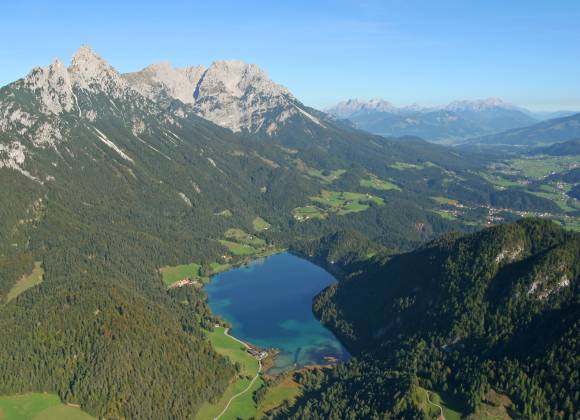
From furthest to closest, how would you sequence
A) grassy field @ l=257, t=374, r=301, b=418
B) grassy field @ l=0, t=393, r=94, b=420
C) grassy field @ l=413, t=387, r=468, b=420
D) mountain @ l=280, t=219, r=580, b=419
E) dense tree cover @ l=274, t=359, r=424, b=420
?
grassy field @ l=257, t=374, r=301, b=418 < grassy field @ l=0, t=393, r=94, b=420 < dense tree cover @ l=274, t=359, r=424, b=420 < mountain @ l=280, t=219, r=580, b=419 < grassy field @ l=413, t=387, r=468, b=420

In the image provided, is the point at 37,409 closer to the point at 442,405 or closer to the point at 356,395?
the point at 356,395

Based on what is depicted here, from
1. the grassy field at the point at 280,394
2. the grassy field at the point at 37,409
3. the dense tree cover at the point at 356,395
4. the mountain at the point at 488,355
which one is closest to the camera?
the mountain at the point at 488,355

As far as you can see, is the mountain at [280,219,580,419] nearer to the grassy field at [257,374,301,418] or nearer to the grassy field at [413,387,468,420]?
the grassy field at [413,387,468,420]

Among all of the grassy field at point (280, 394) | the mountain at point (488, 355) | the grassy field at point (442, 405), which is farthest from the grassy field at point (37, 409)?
the grassy field at point (442, 405)

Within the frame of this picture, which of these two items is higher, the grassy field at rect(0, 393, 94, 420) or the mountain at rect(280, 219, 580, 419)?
the mountain at rect(280, 219, 580, 419)

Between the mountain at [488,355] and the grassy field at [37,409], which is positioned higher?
the mountain at [488,355]

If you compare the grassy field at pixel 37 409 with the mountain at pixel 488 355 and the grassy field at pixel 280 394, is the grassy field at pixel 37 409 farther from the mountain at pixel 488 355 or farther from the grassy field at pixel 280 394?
the mountain at pixel 488 355

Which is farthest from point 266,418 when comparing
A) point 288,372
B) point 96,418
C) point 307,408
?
point 96,418

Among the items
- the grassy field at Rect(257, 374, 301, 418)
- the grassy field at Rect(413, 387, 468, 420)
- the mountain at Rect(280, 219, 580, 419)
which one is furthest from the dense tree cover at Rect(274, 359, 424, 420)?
the grassy field at Rect(257, 374, 301, 418)

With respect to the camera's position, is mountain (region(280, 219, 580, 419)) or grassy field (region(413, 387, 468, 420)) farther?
mountain (region(280, 219, 580, 419))

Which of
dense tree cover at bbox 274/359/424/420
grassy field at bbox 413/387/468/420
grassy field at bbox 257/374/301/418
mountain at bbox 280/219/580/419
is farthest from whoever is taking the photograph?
grassy field at bbox 257/374/301/418

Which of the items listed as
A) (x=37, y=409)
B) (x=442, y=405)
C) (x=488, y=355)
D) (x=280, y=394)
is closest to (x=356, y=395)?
(x=442, y=405)
